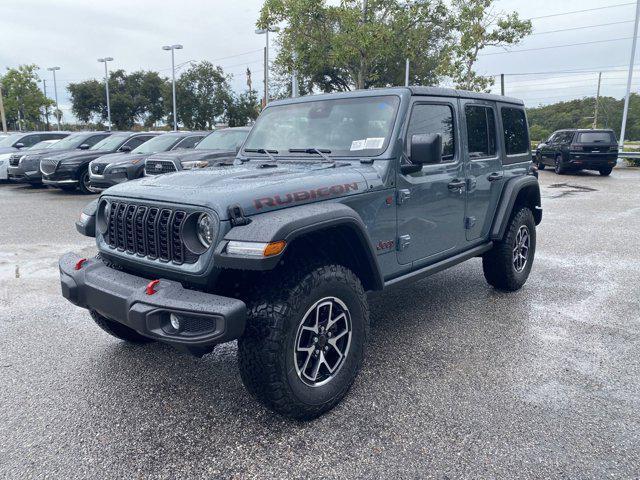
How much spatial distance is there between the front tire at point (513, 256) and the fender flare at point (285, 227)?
7.69ft

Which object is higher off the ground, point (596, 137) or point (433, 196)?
point (596, 137)

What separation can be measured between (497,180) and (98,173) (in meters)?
9.88

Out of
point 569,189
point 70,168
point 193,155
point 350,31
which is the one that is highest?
point 350,31

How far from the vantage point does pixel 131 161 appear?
37.0 feet

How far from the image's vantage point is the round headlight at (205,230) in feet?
8.56

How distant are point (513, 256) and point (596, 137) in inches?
605

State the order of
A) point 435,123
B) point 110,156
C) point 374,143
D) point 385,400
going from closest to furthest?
1. point 385,400
2. point 374,143
3. point 435,123
4. point 110,156

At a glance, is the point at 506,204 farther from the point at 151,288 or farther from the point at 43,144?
the point at 43,144

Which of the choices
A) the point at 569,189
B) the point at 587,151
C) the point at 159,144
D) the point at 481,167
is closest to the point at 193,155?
the point at 159,144

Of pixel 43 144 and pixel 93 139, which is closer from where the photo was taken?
pixel 93 139

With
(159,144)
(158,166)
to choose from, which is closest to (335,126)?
(158,166)

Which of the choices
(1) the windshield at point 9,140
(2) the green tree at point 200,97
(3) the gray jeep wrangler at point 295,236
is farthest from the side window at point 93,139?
(2) the green tree at point 200,97

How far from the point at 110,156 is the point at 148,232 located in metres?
10.3

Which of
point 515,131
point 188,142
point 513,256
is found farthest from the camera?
point 188,142
